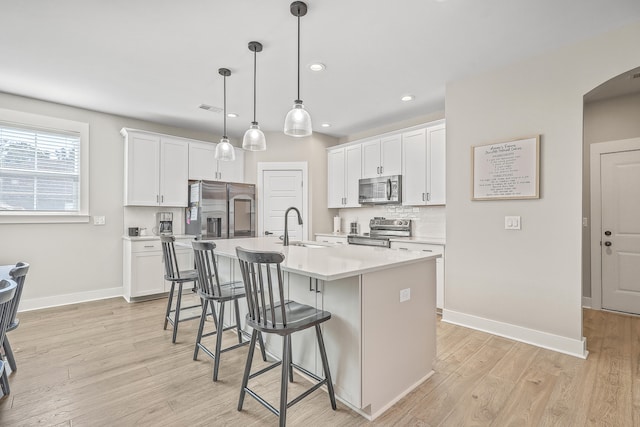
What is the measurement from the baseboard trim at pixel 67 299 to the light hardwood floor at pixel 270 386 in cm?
87

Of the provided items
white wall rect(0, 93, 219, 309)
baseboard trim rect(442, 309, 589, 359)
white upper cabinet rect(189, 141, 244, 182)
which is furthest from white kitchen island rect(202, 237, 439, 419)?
white wall rect(0, 93, 219, 309)

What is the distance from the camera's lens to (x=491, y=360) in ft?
8.30

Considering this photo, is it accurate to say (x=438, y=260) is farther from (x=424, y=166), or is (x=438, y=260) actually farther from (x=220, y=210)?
(x=220, y=210)

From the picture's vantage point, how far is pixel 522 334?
289 centimetres

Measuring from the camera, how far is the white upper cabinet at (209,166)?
4926 mm

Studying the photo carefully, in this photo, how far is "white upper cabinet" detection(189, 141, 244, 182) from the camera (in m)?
4.93

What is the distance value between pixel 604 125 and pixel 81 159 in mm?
6739

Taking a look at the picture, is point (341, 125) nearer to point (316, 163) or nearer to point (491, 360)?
point (316, 163)

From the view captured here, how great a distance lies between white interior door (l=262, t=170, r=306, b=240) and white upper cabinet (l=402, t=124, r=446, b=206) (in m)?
1.87

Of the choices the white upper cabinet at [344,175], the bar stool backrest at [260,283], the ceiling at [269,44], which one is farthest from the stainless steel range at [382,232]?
the bar stool backrest at [260,283]

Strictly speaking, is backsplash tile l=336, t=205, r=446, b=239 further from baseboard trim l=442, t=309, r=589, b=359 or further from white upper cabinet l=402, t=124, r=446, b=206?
baseboard trim l=442, t=309, r=589, b=359

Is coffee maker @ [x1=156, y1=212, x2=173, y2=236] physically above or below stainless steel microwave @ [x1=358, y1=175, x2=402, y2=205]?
below

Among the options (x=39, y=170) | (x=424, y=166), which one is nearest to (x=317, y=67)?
(x=424, y=166)

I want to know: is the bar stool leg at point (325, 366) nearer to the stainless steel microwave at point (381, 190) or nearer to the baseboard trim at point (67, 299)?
the stainless steel microwave at point (381, 190)
